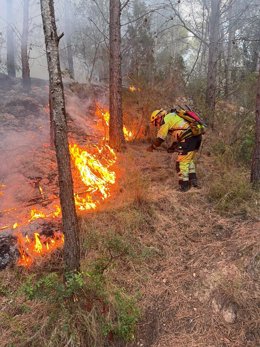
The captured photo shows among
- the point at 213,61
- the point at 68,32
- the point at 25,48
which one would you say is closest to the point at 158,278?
the point at 213,61

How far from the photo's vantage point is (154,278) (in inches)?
178

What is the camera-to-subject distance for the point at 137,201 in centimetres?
561

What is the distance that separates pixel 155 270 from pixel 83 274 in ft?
4.05

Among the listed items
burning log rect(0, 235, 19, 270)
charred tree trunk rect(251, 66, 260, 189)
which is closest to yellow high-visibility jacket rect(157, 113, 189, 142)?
charred tree trunk rect(251, 66, 260, 189)

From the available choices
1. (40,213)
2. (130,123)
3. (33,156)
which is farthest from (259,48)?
(40,213)

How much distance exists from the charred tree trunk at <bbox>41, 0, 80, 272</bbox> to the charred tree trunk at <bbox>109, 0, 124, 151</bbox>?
4031 mm

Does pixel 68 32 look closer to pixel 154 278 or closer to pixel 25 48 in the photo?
pixel 25 48

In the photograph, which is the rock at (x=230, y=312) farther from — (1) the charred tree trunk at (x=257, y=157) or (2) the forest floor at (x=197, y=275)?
(1) the charred tree trunk at (x=257, y=157)

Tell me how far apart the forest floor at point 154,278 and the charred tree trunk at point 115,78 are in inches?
70.6

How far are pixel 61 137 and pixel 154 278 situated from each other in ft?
7.53

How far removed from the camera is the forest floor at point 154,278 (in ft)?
12.1

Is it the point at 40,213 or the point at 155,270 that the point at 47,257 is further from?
the point at 155,270

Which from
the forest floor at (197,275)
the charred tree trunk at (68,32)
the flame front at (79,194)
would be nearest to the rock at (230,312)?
the forest floor at (197,275)

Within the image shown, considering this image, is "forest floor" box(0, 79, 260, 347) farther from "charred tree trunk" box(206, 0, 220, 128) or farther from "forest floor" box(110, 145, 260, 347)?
"charred tree trunk" box(206, 0, 220, 128)
